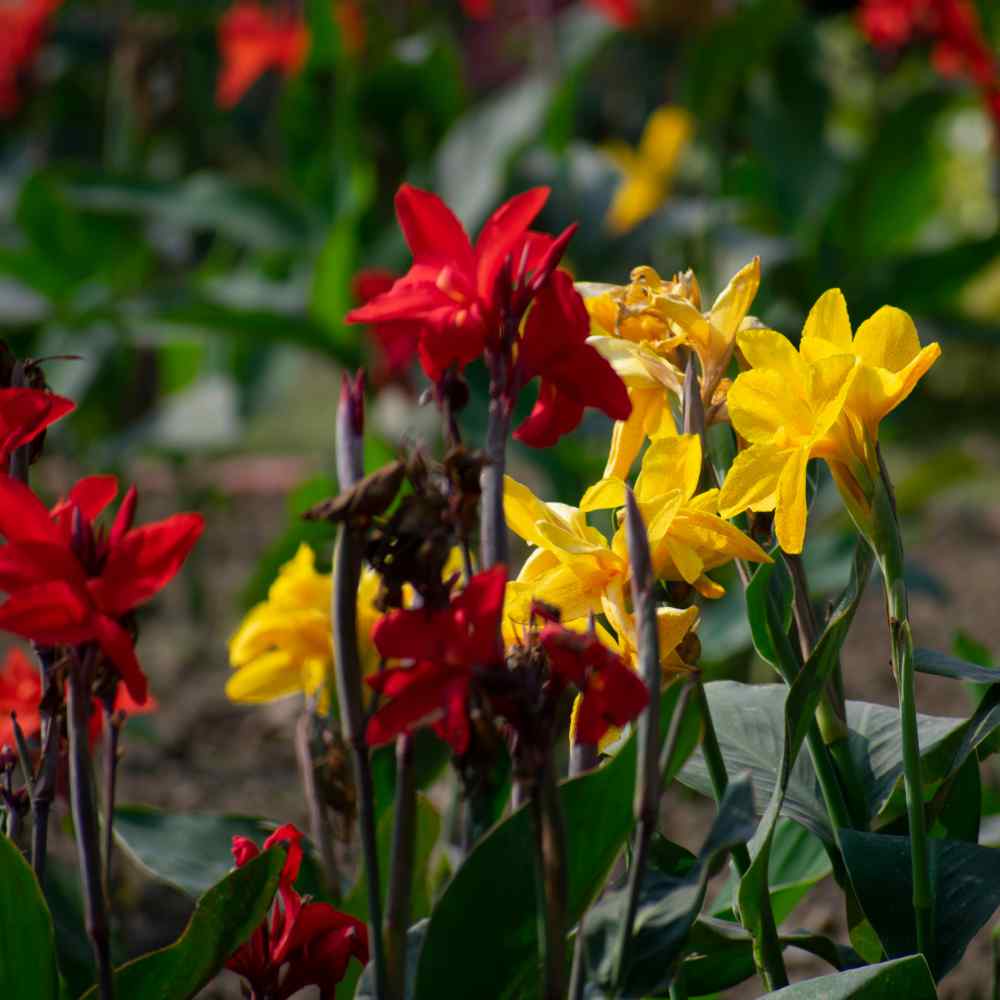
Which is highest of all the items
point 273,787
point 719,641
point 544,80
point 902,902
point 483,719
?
point 544,80

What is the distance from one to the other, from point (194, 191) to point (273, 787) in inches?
51.5

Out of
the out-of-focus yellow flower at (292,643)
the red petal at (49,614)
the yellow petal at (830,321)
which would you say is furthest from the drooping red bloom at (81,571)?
the out-of-focus yellow flower at (292,643)

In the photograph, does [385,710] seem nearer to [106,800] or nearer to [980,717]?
[106,800]

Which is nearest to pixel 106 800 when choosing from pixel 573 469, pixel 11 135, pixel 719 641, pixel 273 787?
pixel 719 641

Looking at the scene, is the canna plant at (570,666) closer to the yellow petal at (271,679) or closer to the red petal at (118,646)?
the red petal at (118,646)

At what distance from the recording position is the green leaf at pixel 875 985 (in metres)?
0.66

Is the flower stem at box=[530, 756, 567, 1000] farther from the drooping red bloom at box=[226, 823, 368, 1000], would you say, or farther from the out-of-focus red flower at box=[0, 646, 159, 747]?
the out-of-focus red flower at box=[0, 646, 159, 747]

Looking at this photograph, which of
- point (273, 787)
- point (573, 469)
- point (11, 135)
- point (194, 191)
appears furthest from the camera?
point (11, 135)

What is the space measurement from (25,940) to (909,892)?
16.7 inches

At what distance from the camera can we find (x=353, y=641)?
576 millimetres

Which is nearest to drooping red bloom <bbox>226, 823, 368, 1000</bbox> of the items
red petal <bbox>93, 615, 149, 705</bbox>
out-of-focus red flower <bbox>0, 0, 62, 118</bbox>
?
red petal <bbox>93, 615, 149, 705</bbox>

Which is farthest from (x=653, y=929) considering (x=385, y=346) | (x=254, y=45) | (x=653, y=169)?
(x=653, y=169)

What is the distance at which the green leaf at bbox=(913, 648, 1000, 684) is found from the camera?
706 millimetres

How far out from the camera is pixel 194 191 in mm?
2863
